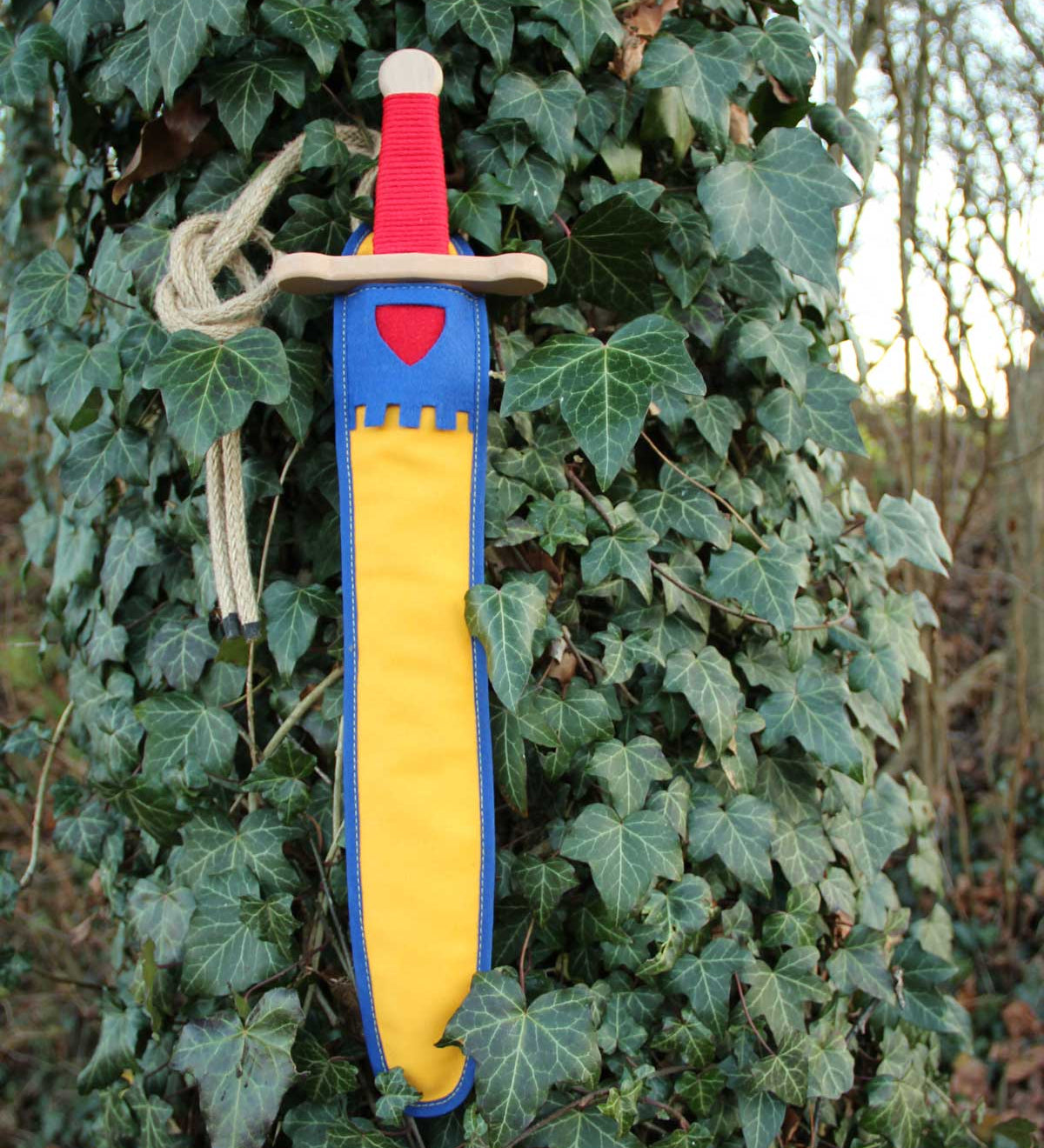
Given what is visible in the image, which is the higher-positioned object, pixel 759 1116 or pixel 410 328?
pixel 410 328

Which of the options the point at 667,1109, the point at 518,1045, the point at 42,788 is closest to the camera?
the point at 518,1045

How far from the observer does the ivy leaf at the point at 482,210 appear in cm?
119

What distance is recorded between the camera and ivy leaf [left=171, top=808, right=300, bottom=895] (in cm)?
120

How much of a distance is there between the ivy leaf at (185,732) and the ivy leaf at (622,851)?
0.45 metres

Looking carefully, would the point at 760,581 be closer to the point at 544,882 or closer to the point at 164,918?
the point at 544,882

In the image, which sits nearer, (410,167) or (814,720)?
(410,167)

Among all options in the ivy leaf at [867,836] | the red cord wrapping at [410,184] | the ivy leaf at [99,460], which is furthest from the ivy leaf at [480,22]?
the ivy leaf at [867,836]

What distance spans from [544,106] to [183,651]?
824 mm

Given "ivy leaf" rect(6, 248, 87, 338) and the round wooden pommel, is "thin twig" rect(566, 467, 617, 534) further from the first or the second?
"ivy leaf" rect(6, 248, 87, 338)

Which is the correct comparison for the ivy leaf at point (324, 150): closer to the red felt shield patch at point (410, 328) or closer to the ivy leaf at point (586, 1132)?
the red felt shield patch at point (410, 328)

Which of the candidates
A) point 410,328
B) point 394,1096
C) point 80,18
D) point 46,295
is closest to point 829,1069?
point 394,1096

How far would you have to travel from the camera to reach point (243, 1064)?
3.63ft

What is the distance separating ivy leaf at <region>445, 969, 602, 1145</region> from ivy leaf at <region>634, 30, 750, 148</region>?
104cm

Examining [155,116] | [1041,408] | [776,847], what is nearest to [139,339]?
[155,116]
